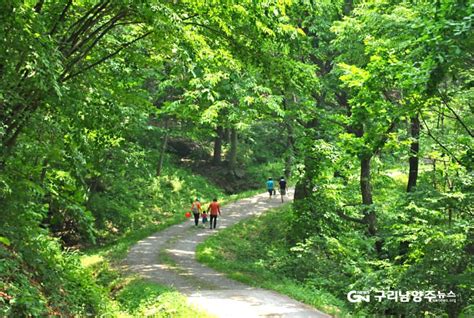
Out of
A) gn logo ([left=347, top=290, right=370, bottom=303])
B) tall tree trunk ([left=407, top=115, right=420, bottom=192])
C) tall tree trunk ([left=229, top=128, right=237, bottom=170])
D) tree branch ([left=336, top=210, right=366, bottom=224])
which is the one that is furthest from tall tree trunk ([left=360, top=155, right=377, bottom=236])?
tall tree trunk ([left=229, top=128, right=237, bottom=170])

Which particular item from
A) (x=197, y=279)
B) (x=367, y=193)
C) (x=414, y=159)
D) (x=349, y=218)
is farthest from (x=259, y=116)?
(x=197, y=279)

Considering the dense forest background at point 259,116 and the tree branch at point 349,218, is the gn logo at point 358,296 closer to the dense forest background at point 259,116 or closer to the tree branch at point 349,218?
the dense forest background at point 259,116

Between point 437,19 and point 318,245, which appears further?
point 318,245

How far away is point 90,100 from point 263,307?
5.77 meters

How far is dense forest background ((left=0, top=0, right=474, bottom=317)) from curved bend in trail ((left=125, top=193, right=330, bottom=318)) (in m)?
2.28

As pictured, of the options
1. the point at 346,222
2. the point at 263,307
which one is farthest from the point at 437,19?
the point at 346,222

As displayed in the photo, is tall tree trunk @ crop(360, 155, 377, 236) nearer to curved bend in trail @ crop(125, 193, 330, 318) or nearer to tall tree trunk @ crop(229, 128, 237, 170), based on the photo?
curved bend in trail @ crop(125, 193, 330, 318)

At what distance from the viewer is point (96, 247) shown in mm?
19250

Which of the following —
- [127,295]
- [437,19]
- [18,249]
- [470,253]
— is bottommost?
[127,295]

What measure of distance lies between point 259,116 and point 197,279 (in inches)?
285

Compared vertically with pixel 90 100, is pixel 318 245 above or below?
below

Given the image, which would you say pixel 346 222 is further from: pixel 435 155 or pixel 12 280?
pixel 12 280

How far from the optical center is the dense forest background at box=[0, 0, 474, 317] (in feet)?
21.4

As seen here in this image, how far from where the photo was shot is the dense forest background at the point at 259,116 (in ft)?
21.4
